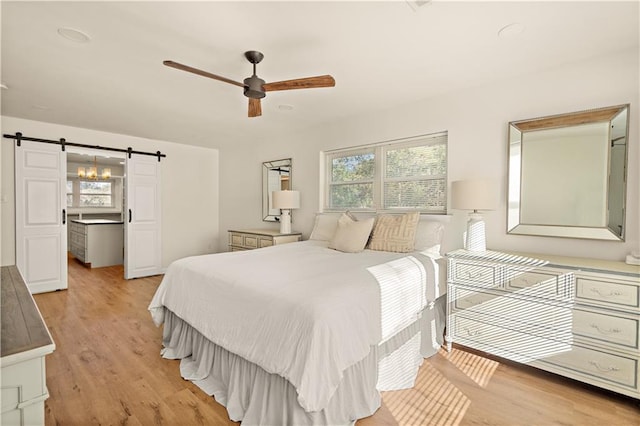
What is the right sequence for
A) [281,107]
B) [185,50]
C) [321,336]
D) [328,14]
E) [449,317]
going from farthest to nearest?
1. [281,107]
2. [449,317]
3. [185,50]
4. [328,14]
5. [321,336]

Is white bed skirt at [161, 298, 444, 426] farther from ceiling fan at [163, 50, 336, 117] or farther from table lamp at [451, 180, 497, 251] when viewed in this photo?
ceiling fan at [163, 50, 336, 117]

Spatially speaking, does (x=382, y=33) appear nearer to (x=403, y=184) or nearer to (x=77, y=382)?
(x=403, y=184)

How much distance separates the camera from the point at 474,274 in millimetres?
2521

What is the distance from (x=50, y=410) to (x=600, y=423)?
3.27 meters

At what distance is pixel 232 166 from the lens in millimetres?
5961

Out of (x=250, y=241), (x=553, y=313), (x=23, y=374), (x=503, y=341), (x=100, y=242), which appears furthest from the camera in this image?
(x=100, y=242)

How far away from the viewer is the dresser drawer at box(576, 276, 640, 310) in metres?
1.90

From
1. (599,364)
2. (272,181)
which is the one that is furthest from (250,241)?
(599,364)

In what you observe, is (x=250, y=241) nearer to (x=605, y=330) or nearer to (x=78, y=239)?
(x=605, y=330)

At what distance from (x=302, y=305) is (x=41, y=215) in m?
4.73

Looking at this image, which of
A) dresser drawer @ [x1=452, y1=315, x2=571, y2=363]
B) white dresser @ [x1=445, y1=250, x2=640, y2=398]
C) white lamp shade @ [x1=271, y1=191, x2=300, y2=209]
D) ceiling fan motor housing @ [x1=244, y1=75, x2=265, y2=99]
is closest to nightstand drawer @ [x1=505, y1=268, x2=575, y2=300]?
white dresser @ [x1=445, y1=250, x2=640, y2=398]

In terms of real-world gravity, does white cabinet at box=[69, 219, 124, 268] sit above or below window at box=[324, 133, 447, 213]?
below

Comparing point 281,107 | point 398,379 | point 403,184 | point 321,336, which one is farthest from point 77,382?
point 403,184

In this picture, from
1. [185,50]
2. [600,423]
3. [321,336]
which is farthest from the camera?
[185,50]
